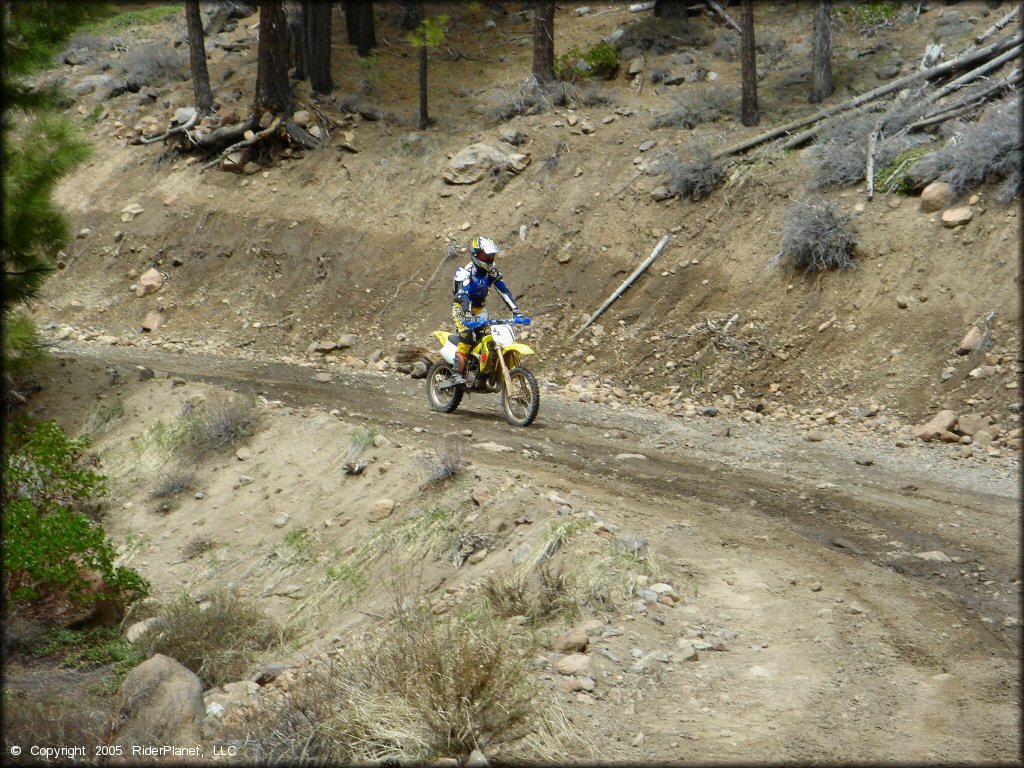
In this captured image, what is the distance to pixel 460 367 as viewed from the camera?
1303cm

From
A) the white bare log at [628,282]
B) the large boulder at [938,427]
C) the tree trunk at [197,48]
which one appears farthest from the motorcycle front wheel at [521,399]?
the tree trunk at [197,48]

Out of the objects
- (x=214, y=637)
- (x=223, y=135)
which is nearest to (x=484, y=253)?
(x=214, y=637)

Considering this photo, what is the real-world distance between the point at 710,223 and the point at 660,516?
10.3 m

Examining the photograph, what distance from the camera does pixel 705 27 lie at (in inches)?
1042

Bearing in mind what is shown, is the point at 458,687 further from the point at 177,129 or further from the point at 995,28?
the point at 177,129

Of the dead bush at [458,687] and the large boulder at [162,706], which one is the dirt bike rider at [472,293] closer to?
the large boulder at [162,706]

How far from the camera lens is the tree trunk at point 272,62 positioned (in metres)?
23.5

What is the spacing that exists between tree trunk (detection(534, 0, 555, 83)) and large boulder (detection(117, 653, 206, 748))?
21.1 m

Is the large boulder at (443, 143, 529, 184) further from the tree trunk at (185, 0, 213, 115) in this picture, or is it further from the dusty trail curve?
the dusty trail curve

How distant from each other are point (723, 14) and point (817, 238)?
45.4 feet

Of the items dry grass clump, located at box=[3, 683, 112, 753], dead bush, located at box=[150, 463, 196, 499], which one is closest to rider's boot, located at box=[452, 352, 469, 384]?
dead bush, located at box=[150, 463, 196, 499]

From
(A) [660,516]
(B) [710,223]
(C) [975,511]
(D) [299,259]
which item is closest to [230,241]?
(D) [299,259]

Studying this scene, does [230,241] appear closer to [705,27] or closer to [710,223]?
[710,223]

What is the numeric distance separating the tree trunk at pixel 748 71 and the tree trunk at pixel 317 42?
1163 cm
